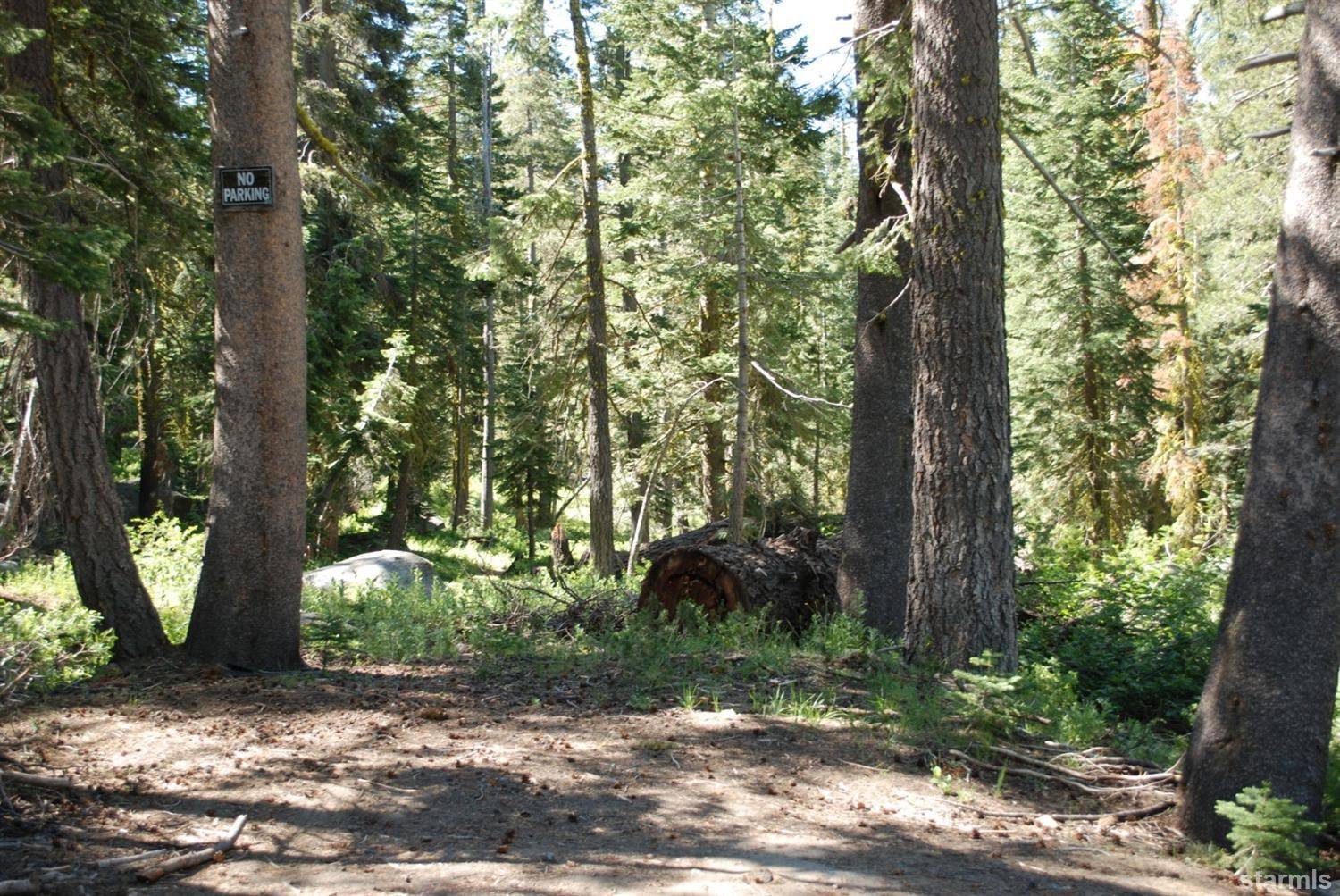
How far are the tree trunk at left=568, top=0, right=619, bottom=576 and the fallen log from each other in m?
6.28

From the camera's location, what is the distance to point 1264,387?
4.62 metres

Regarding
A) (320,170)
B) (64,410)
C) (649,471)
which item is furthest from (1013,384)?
(64,410)

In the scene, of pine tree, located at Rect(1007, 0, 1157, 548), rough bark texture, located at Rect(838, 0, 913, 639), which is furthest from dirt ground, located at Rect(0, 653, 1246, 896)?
pine tree, located at Rect(1007, 0, 1157, 548)

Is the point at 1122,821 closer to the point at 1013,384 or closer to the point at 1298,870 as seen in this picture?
the point at 1298,870

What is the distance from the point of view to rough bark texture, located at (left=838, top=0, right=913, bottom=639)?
A: 365 inches

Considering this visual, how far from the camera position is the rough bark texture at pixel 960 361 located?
6.77 metres

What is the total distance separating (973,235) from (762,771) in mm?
4107

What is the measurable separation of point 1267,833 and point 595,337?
1334 centimetres

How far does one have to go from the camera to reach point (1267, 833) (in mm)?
4074

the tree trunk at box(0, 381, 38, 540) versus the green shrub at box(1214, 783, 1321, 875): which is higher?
the tree trunk at box(0, 381, 38, 540)

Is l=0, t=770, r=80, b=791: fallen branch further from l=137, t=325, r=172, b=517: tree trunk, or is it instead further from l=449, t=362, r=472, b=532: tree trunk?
l=449, t=362, r=472, b=532: tree trunk
